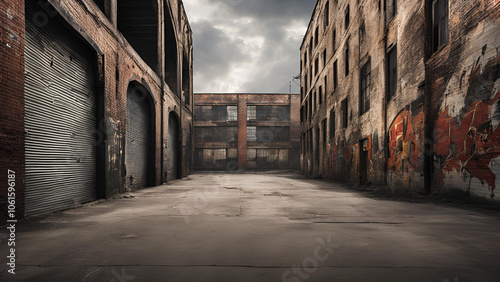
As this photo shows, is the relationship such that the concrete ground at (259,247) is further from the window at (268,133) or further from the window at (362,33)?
the window at (268,133)

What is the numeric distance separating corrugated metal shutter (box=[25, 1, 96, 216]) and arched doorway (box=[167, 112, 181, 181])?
8.39 meters

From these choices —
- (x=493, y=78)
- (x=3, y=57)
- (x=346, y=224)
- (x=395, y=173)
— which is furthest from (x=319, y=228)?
(x=395, y=173)

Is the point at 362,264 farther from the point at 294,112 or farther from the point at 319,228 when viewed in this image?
the point at 294,112

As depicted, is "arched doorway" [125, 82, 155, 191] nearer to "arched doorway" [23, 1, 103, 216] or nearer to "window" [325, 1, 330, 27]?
"arched doorway" [23, 1, 103, 216]

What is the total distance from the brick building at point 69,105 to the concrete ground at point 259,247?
41.7 inches

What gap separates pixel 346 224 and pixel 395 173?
19.3ft

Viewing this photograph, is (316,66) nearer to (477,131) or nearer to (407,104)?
(407,104)

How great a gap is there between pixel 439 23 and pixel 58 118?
9.70 meters

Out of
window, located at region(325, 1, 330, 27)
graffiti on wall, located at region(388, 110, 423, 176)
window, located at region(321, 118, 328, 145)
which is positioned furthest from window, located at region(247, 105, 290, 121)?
graffiti on wall, located at region(388, 110, 423, 176)

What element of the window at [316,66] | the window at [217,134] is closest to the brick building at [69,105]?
the window at [316,66]

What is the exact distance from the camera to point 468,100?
19.6 ft

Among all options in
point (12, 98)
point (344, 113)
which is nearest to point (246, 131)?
point (344, 113)

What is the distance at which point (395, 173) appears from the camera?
9070 mm

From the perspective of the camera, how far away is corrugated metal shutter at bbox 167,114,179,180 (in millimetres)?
15736
